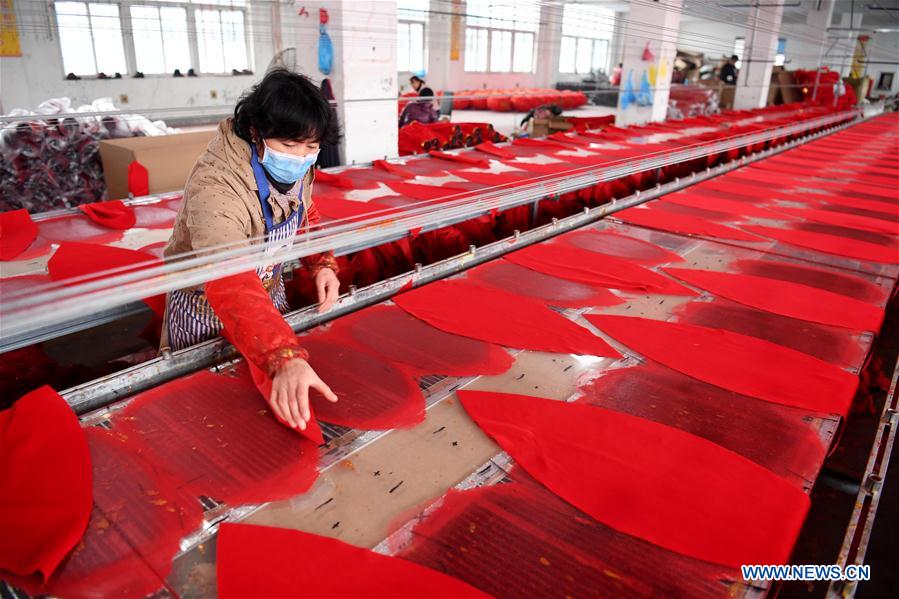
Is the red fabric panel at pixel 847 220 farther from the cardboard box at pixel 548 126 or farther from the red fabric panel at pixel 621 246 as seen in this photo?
the cardboard box at pixel 548 126

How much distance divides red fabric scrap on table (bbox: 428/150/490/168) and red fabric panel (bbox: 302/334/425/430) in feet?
9.62

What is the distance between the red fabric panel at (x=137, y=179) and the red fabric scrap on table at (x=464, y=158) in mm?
2127

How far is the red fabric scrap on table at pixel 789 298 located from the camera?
1.99 meters

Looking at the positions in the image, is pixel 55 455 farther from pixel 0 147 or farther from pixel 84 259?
pixel 0 147

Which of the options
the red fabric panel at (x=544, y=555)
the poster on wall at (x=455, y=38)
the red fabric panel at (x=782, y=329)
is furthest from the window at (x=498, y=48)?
the red fabric panel at (x=544, y=555)

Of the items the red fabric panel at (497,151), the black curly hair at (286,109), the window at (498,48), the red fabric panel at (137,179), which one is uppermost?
the window at (498,48)

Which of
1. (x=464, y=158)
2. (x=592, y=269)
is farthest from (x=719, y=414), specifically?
(x=464, y=158)

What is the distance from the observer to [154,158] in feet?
11.8

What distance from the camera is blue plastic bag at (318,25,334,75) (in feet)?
15.4

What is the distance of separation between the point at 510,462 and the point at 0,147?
4.02 metres

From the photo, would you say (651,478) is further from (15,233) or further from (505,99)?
(505,99)

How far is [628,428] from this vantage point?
1.31 meters

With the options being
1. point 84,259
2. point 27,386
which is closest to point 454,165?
point 84,259

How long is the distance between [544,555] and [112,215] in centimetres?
252
